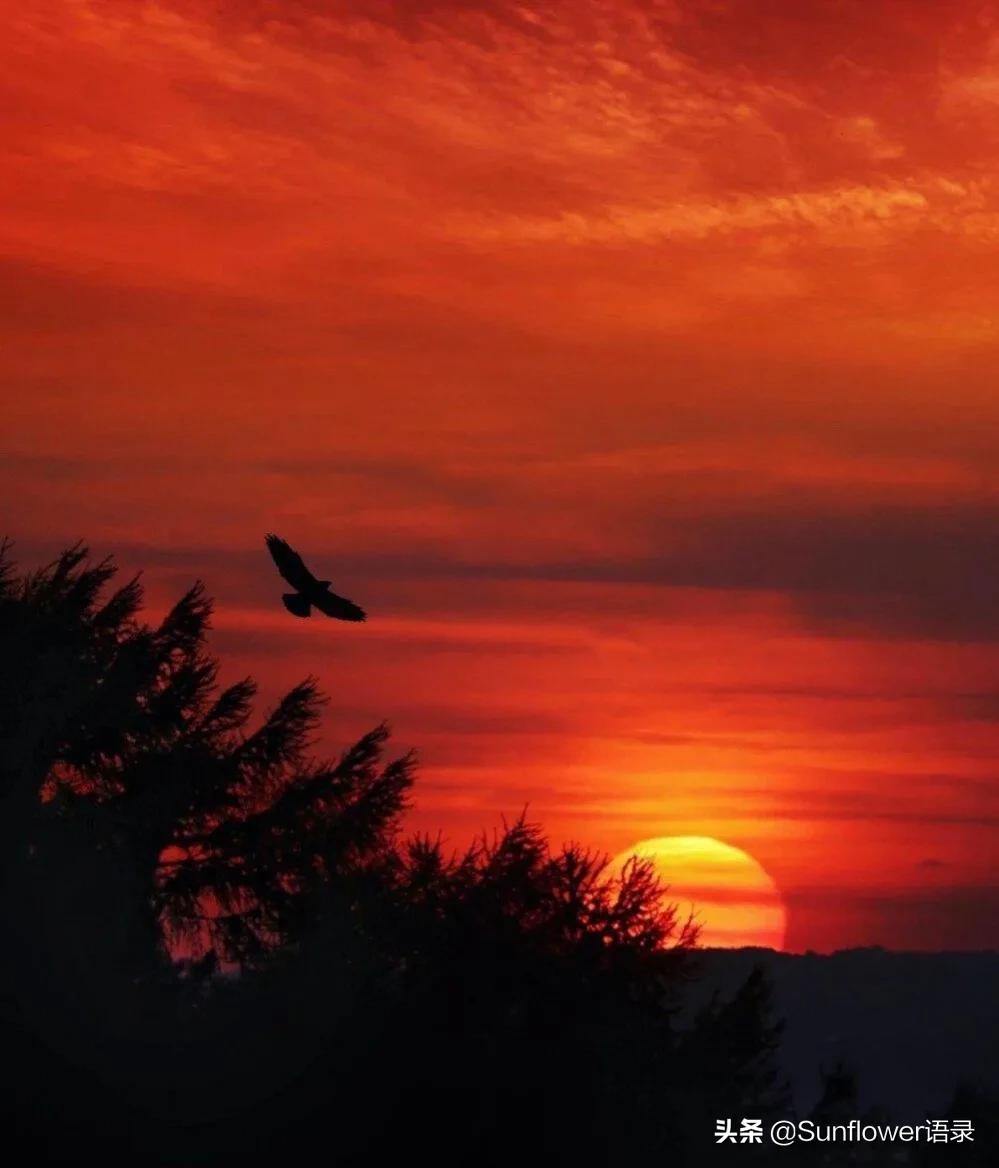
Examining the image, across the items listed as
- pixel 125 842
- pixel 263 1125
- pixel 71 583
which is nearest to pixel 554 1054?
pixel 263 1125

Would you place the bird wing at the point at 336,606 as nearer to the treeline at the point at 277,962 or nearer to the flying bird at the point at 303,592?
the flying bird at the point at 303,592

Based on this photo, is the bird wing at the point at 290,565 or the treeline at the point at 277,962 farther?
the treeline at the point at 277,962

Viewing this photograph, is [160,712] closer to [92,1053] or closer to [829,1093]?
[92,1053]

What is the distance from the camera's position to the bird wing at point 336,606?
23.8 metres

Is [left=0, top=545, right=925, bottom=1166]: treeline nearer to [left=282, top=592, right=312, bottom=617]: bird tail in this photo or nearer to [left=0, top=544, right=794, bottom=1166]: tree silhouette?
[left=0, top=544, right=794, bottom=1166]: tree silhouette

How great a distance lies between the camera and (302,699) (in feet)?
165

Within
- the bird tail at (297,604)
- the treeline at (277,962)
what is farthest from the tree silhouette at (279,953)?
the bird tail at (297,604)

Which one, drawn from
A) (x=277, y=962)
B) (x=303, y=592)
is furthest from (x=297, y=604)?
(x=277, y=962)

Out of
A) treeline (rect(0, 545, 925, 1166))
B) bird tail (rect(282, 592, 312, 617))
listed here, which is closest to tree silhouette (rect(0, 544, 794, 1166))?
treeline (rect(0, 545, 925, 1166))

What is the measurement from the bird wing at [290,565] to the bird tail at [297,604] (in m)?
0.13

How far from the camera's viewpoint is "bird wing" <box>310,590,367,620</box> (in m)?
23.8

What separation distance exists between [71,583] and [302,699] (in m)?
6.24

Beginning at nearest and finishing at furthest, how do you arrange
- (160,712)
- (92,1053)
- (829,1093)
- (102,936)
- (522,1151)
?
(522,1151), (92,1053), (102,936), (160,712), (829,1093)

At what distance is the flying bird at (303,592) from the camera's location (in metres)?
23.8
